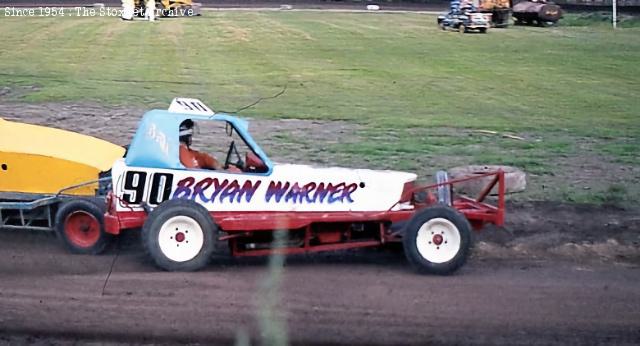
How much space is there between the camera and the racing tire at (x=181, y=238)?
845 centimetres

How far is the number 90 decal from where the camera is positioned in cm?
872

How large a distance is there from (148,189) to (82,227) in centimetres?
95

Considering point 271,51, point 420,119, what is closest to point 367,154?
point 420,119

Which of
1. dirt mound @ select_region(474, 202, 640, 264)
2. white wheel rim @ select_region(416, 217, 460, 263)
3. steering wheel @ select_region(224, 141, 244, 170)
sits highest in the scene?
steering wheel @ select_region(224, 141, 244, 170)

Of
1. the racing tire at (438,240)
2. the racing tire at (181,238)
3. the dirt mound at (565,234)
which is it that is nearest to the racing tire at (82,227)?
the racing tire at (181,238)

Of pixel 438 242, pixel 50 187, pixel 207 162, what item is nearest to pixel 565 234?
pixel 438 242

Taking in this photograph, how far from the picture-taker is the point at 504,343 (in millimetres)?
6949

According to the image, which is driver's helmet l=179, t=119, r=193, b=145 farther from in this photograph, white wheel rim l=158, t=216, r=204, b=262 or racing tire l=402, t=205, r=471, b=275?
racing tire l=402, t=205, r=471, b=275

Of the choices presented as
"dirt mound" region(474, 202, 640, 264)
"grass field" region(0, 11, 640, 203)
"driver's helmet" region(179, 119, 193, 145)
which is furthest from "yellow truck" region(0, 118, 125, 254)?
"grass field" region(0, 11, 640, 203)

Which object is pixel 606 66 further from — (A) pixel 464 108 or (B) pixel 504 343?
(B) pixel 504 343

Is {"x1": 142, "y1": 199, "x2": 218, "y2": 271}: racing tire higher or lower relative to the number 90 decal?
lower

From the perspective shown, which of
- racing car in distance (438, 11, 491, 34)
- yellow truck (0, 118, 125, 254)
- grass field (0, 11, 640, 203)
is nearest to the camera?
yellow truck (0, 118, 125, 254)

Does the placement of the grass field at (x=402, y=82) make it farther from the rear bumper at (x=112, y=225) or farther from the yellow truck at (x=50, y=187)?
the rear bumper at (x=112, y=225)

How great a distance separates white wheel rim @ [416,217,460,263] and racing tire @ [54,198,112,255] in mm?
2810
